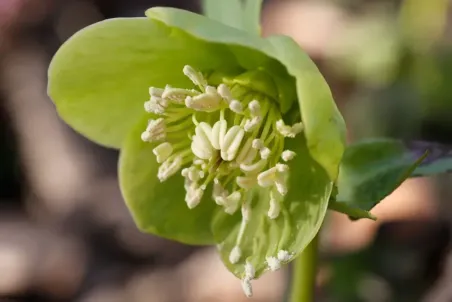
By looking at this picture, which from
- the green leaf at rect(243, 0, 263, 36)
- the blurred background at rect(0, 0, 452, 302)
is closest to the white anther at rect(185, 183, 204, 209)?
the green leaf at rect(243, 0, 263, 36)

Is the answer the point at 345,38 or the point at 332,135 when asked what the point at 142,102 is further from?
the point at 345,38

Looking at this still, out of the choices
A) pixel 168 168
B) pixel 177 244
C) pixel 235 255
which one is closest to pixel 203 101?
pixel 168 168

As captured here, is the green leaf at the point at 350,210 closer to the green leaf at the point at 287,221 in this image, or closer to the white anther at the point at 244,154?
the green leaf at the point at 287,221

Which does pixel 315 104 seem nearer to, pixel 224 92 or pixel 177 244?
pixel 224 92

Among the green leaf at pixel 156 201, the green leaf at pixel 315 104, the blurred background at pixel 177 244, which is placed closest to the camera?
the green leaf at pixel 315 104

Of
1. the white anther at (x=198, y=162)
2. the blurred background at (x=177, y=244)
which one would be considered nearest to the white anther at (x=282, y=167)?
the white anther at (x=198, y=162)

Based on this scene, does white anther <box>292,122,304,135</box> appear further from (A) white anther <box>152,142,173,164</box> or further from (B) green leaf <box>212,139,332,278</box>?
(A) white anther <box>152,142,173,164</box>

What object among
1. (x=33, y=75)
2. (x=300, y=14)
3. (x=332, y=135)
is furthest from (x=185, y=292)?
(x=332, y=135)
